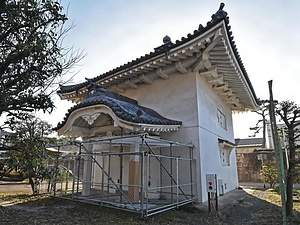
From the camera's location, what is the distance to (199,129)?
803cm

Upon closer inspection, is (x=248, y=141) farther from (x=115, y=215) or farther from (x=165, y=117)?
(x=115, y=215)

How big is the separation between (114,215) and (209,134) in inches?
201

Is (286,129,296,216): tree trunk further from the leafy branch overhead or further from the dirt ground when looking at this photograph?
the leafy branch overhead

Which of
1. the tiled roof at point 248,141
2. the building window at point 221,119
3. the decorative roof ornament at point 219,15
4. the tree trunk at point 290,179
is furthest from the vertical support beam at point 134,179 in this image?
the tiled roof at point 248,141

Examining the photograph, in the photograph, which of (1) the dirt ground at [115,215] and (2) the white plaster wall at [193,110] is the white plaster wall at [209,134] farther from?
(1) the dirt ground at [115,215]

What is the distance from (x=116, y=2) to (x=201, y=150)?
18.8 feet

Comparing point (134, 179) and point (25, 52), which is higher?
point (25, 52)

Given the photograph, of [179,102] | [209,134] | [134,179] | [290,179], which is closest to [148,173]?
[134,179]

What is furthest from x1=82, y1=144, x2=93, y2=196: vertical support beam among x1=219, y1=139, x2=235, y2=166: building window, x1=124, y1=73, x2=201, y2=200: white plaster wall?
x1=219, y1=139, x2=235, y2=166: building window

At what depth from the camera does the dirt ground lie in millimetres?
5379

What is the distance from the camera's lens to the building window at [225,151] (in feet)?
35.4

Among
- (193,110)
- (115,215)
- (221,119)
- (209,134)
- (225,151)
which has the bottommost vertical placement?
(115,215)

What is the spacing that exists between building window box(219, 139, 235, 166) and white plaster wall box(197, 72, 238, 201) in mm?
273

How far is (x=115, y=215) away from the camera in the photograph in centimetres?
590
